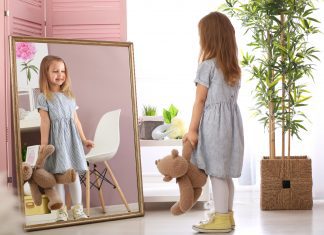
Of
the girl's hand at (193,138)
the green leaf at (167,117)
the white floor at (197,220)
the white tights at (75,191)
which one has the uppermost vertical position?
the green leaf at (167,117)

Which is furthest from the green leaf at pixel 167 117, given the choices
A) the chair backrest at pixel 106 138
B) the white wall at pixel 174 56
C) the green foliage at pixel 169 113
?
the chair backrest at pixel 106 138

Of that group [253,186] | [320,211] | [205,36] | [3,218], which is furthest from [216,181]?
[3,218]

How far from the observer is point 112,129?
3.68 meters

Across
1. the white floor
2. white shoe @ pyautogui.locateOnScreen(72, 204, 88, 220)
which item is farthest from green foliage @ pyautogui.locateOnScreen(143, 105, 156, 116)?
white shoe @ pyautogui.locateOnScreen(72, 204, 88, 220)

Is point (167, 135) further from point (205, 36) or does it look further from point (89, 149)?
point (205, 36)

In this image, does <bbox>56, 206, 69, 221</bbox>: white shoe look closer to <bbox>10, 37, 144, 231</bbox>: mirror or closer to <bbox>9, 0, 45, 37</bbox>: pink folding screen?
<bbox>10, 37, 144, 231</bbox>: mirror

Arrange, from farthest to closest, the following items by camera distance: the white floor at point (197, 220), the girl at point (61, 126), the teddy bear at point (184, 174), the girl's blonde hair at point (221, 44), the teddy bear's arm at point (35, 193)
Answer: the girl at point (61, 126), the teddy bear's arm at point (35, 193), the white floor at point (197, 220), the girl's blonde hair at point (221, 44), the teddy bear at point (184, 174)

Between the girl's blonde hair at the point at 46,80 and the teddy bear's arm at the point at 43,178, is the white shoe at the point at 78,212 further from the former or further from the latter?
the girl's blonde hair at the point at 46,80

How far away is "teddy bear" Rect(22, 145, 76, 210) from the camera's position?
325 cm

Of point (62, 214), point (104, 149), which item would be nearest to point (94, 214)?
point (62, 214)

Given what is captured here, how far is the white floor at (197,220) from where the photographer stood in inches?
123

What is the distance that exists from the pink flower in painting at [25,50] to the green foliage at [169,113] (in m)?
1.21

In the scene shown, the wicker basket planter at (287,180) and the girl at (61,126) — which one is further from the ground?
the girl at (61,126)

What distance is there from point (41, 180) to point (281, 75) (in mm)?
1853
